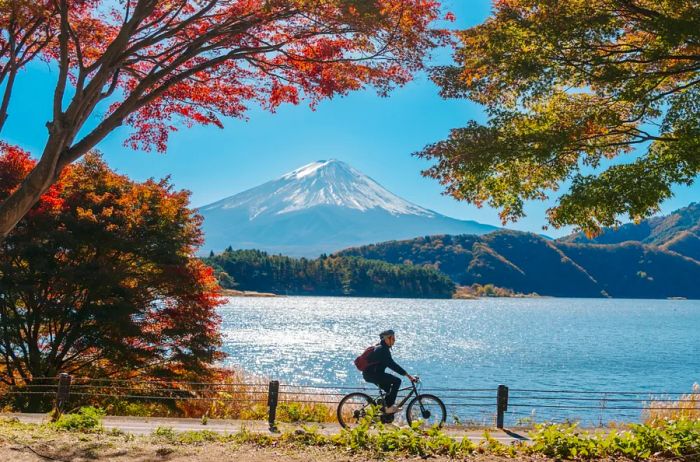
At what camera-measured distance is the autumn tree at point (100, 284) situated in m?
16.8

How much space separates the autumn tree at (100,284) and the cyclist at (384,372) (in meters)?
7.86

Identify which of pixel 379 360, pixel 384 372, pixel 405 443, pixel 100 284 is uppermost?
pixel 100 284

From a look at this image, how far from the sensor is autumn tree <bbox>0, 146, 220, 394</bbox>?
55.1 feet

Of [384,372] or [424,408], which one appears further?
[424,408]

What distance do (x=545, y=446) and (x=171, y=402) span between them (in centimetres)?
1191

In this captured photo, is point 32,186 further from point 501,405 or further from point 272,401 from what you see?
point 501,405

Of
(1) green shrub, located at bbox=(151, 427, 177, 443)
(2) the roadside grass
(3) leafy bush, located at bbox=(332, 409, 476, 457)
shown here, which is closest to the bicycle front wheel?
(2) the roadside grass

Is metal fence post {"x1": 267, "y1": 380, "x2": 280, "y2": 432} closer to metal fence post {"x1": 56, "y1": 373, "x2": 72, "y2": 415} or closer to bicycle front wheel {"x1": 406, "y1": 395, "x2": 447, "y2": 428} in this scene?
bicycle front wheel {"x1": 406, "y1": 395, "x2": 447, "y2": 428}

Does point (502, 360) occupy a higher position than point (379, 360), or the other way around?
point (379, 360)

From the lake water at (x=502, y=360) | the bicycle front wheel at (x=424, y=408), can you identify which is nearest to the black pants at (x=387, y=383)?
the bicycle front wheel at (x=424, y=408)

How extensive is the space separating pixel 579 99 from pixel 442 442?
7357 mm

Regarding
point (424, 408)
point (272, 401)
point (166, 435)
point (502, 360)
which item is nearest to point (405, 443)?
point (424, 408)

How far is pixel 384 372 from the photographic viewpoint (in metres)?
11.3

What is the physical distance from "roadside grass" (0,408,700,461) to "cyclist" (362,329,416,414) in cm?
220
